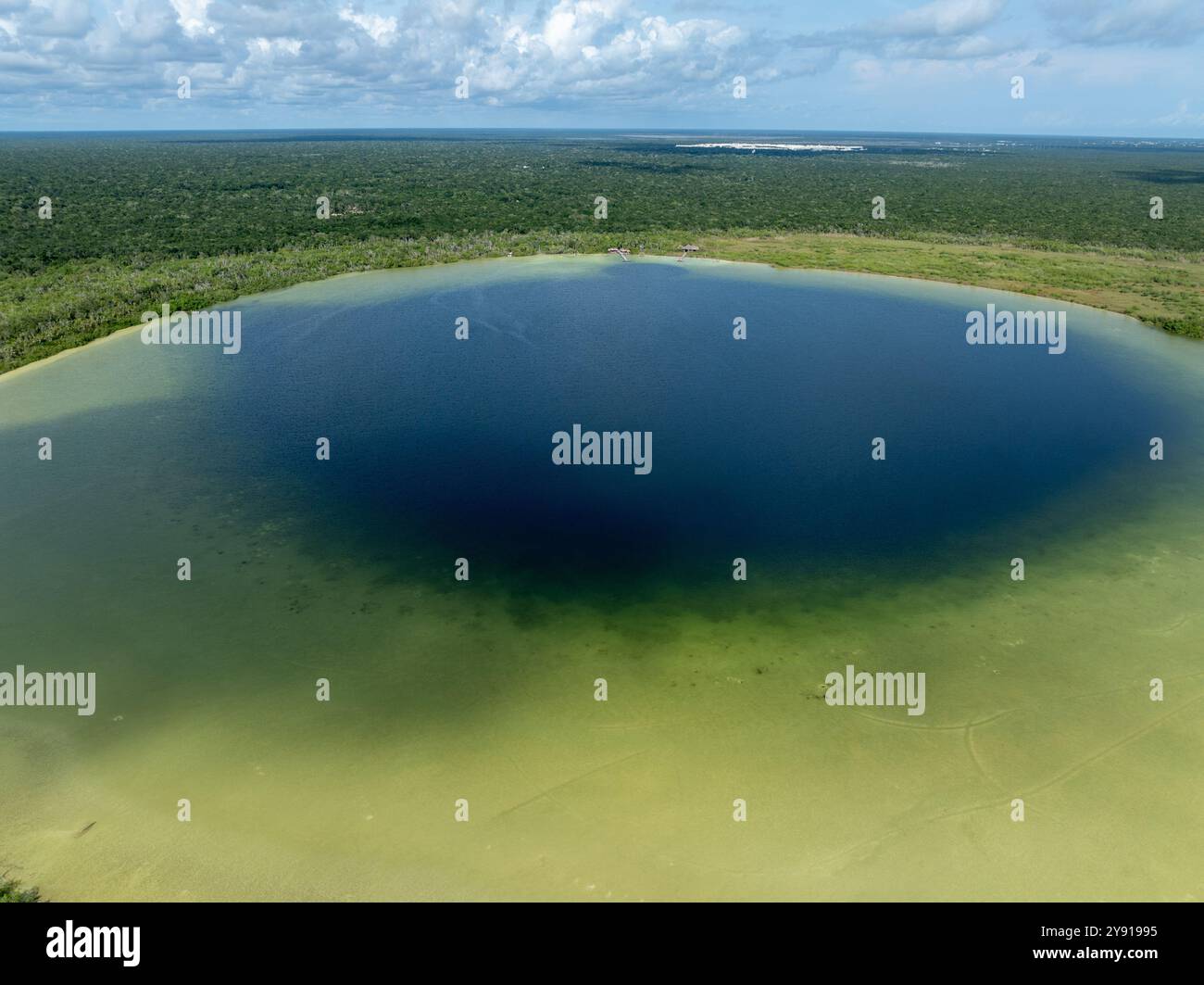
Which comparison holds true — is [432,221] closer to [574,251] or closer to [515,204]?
[515,204]

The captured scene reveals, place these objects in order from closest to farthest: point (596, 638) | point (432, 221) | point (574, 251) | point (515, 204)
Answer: point (596, 638), point (574, 251), point (432, 221), point (515, 204)

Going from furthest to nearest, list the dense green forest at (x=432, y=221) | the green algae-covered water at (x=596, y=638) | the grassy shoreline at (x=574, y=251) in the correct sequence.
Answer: the dense green forest at (x=432, y=221) → the grassy shoreline at (x=574, y=251) → the green algae-covered water at (x=596, y=638)

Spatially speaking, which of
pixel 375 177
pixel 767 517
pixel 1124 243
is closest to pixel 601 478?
pixel 767 517

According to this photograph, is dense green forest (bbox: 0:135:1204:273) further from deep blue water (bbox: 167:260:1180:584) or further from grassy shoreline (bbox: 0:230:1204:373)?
deep blue water (bbox: 167:260:1180:584)

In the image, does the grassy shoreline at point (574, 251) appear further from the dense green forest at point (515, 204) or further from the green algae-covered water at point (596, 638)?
the green algae-covered water at point (596, 638)

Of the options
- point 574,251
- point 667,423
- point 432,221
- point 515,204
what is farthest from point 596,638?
point 515,204

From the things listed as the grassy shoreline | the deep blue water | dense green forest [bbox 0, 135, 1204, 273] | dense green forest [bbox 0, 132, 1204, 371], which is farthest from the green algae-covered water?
dense green forest [bbox 0, 135, 1204, 273]

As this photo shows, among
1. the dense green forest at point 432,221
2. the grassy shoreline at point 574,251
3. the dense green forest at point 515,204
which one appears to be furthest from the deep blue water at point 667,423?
the dense green forest at point 515,204
